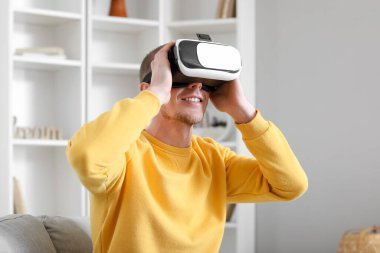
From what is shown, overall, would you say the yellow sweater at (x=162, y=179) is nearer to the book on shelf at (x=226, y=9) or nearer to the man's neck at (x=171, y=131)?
the man's neck at (x=171, y=131)

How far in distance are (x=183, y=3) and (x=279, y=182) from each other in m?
2.72

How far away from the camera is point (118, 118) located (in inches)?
60.8

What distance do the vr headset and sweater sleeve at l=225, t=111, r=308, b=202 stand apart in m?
0.20

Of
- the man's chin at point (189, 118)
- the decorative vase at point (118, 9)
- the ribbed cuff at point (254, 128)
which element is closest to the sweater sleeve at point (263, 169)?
the ribbed cuff at point (254, 128)

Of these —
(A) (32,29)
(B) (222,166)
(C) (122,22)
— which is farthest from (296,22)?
(B) (222,166)

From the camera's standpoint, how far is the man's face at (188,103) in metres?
1.72

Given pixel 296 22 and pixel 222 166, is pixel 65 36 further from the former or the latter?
pixel 222 166

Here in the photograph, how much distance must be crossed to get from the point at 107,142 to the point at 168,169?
28cm

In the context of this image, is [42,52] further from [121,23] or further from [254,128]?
[254,128]

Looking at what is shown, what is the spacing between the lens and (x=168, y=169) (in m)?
1.75

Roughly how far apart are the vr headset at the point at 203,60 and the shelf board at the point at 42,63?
2.28 metres

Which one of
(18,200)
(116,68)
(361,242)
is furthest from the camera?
(116,68)

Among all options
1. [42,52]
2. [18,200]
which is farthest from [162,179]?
[42,52]

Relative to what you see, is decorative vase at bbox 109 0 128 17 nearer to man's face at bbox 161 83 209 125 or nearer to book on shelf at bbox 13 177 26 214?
book on shelf at bbox 13 177 26 214
